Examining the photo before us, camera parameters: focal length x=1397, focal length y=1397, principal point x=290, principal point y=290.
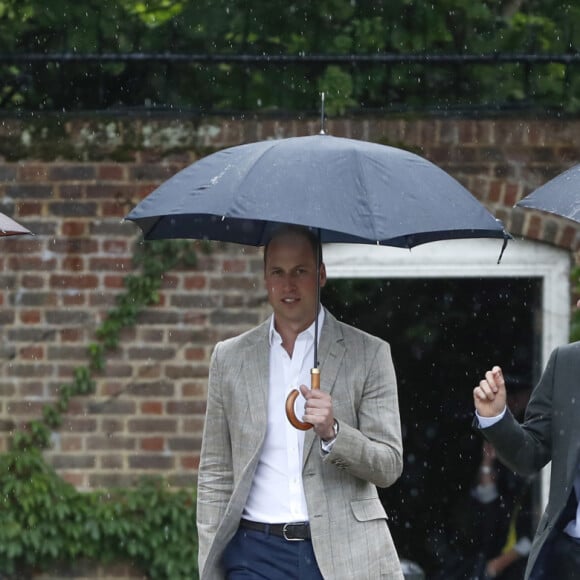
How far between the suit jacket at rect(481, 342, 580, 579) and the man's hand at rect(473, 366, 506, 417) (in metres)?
0.04

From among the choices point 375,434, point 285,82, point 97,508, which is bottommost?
point 97,508

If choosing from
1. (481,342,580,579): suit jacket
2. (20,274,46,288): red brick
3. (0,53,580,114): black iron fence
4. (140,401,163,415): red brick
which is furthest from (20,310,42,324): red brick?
(481,342,580,579): suit jacket

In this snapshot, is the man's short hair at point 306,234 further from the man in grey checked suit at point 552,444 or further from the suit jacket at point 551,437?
the suit jacket at point 551,437

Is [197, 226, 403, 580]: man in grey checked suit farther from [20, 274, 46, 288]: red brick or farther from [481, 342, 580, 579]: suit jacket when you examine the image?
[20, 274, 46, 288]: red brick

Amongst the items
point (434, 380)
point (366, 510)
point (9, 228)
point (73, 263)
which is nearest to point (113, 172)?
point (73, 263)

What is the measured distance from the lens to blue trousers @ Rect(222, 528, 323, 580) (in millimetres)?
4219

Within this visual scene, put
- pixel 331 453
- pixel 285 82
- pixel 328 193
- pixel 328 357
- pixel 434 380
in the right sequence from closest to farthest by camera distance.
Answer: pixel 328 193 → pixel 331 453 → pixel 328 357 → pixel 285 82 → pixel 434 380

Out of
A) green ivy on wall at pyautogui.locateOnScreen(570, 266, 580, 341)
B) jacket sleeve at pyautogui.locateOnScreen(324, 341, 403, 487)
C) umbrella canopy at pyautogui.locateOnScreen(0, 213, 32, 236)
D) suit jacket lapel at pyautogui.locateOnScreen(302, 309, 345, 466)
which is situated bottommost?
jacket sleeve at pyautogui.locateOnScreen(324, 341, 403, 487)

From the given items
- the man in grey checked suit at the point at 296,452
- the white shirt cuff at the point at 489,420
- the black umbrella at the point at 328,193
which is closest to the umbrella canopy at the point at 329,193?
the black umbrella at the point at 328,193

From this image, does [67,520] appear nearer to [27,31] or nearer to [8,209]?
[8,209]

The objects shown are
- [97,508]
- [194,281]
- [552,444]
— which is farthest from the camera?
[194,281]

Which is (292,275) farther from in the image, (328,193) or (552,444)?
(552,444)

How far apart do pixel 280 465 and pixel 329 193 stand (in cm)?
87

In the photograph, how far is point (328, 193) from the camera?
4016 mm
